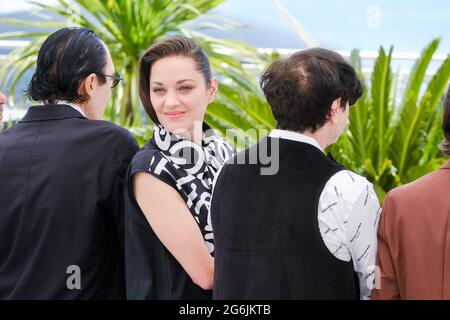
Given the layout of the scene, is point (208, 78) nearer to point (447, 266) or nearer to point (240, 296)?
point (240, 296)

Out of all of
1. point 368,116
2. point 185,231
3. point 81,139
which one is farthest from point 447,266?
point 368,116

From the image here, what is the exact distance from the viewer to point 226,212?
172 cm

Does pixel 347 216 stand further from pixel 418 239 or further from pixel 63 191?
pixel 63 191

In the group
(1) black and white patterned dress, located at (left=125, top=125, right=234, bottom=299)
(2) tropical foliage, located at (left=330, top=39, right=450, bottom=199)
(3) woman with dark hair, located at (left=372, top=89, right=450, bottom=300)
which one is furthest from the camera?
(2) tropical foliage, located at (left=330, top=39, right=450, bottom=199)

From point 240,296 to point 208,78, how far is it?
2.23ft

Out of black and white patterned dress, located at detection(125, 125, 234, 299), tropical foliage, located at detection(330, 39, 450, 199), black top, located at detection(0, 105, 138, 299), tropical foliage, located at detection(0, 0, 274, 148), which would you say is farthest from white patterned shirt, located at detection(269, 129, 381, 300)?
tropical foliage, located at detection(0, 0, 274, 148)

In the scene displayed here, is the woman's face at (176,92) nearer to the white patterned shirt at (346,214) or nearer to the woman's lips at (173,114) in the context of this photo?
the woman's lips at (173,114)

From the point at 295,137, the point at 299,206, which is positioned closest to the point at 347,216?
the point at 299,206

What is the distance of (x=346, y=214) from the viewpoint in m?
1.62

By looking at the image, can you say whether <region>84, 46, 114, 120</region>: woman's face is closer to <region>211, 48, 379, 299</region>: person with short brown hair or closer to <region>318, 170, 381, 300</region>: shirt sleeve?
<region>211, 48, 379, 299</region>: person with short brown hair

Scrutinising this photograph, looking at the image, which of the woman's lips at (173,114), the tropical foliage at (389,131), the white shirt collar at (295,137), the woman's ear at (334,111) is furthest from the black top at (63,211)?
the tropical foliage at (389,131)

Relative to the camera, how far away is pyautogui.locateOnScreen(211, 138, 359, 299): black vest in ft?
5.36

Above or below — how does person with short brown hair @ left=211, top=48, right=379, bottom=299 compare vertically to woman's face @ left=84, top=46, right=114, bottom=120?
below

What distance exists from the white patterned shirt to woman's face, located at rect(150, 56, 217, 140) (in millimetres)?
402
